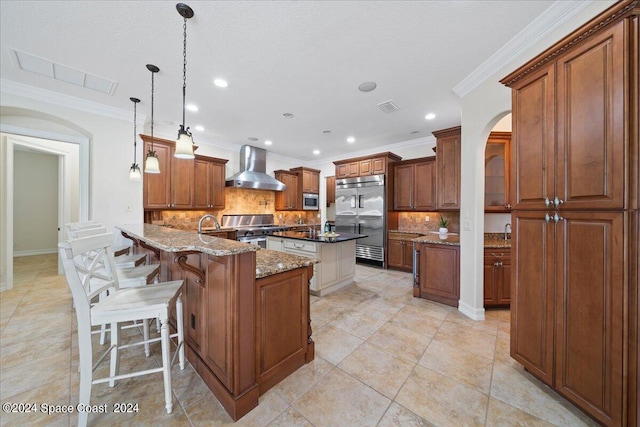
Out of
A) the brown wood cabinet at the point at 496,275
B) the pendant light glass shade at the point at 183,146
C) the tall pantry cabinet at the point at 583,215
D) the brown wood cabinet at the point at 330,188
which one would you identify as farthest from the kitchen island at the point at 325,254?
the brown wood cabinet at the point at 330,188

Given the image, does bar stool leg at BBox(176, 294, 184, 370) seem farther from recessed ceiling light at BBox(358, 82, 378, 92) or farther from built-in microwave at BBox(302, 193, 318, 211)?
built-in microwave at BBox(302, 193, 318, 211)

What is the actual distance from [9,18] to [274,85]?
2300 millimetres

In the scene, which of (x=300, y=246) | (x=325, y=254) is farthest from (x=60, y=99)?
(x=325, y=254)

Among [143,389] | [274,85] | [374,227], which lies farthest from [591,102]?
[374,227]

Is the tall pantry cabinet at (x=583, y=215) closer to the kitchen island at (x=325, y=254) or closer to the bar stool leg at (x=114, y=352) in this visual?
the kitchen island at (x=325, y=254)

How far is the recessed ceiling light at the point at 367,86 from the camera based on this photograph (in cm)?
290

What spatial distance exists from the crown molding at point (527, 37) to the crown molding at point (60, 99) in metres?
5.07

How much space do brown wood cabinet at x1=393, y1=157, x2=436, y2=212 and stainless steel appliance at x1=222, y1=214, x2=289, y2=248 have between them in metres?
3.13

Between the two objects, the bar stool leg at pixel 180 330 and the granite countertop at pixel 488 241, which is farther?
the granite countertop at pixel 488 241

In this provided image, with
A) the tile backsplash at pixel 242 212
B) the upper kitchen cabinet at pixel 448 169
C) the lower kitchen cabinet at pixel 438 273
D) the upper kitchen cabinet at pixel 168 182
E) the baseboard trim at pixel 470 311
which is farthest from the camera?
the tile backsplash at pixel 242 212

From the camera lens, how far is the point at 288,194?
6.64 m

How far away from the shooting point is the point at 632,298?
3.76 feet

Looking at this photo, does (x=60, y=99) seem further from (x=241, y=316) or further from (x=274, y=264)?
(x=241, y=316)

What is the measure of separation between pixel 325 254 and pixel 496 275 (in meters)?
2.30
